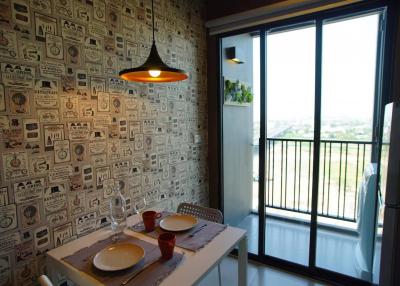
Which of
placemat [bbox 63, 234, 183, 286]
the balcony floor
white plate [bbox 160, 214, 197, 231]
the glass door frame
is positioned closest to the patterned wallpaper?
placemat [bbox 63, 234, 183, 286]

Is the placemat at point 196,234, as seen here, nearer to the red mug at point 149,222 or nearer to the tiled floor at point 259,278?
the red mug at point 149,222

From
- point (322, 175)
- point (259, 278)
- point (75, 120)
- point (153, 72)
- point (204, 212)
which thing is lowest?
point (259, 278)

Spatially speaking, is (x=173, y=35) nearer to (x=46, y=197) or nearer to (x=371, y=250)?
(x=46, y=197)

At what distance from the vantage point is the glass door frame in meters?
1.81

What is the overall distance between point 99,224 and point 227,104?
1.73 meters

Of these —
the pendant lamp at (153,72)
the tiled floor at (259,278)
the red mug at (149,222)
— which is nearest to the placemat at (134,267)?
the red mug at (149,222)

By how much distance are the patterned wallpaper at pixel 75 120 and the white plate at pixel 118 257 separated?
1.20 feet

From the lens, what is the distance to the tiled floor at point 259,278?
2.14 metres

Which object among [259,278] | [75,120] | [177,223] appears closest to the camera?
[75,120]

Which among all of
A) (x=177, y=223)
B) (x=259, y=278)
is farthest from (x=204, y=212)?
(x=259, y=278)

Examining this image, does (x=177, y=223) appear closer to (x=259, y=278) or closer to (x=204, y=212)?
(x=204, y=212)

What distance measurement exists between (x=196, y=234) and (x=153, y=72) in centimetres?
96

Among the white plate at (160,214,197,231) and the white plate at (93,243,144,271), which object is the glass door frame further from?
the white plate at (93,243,144,271)

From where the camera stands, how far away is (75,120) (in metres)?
1.44
